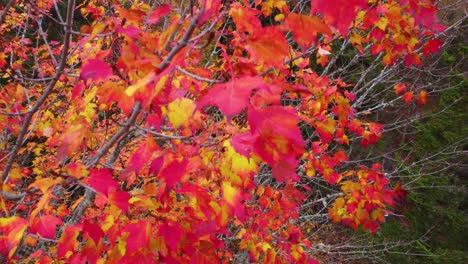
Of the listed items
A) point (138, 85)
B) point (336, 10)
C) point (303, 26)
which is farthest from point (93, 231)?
point (336, 10)

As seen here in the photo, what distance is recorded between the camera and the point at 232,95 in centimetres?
104

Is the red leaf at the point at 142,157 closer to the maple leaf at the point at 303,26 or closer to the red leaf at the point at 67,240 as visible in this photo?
the red leaf at the point at 67,240

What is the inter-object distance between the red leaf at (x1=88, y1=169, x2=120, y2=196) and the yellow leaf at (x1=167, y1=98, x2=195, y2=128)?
50 cm

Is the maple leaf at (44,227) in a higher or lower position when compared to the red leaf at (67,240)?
higher

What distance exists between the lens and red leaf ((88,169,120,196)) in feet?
5.71

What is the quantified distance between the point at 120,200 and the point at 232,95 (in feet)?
3.43

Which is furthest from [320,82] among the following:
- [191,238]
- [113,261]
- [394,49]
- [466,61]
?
[466,61]

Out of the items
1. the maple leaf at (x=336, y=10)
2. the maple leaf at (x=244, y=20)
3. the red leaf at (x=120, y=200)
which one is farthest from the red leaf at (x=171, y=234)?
the maple leaf at (x=336, y=10)

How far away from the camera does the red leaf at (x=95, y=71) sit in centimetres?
149

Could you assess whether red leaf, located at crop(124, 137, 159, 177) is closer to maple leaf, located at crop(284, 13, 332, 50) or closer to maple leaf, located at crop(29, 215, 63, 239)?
maple leaf, located at crop(29, 215, 63, 239)

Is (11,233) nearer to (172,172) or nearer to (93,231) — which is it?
(93,231)

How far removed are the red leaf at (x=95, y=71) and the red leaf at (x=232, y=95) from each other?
2.12 feet

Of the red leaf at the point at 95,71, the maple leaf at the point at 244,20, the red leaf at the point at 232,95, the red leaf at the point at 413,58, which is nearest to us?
the red leaf at the point at 232,95

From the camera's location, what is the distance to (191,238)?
76.2 inches
